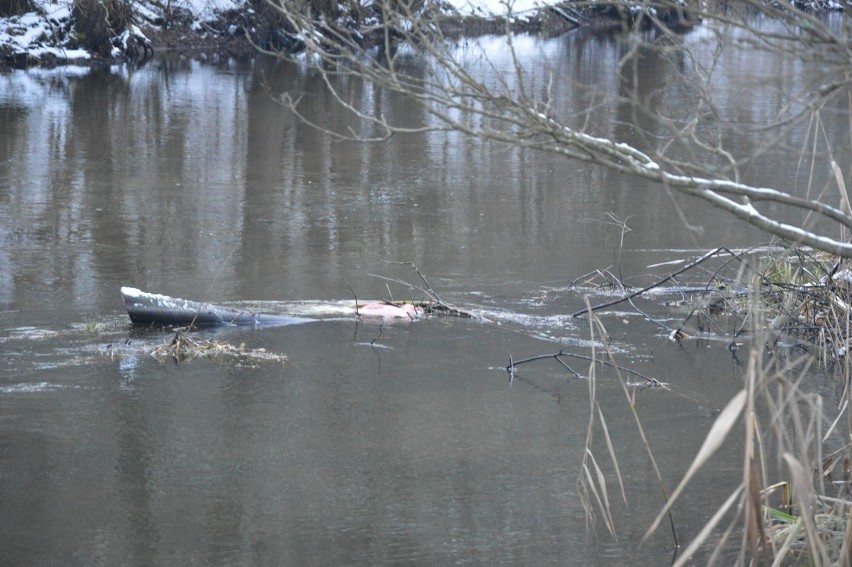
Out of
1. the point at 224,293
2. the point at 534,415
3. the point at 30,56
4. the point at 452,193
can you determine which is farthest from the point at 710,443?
the point at 30,56

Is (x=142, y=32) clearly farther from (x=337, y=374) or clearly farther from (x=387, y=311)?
(x=337, y=374)

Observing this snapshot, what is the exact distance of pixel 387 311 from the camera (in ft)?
25.3

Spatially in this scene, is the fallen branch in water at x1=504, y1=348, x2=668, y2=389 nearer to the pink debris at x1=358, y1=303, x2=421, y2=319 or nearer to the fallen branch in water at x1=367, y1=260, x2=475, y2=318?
the fallen branch in water at x1=367, y1=260, x2=475, y2=318

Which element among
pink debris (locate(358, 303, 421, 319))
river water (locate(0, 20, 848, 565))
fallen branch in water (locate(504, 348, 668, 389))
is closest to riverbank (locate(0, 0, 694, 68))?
river water (locate(0, 20, 848, 565))

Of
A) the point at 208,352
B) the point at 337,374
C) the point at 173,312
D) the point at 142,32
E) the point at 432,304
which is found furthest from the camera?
the point at 142,32

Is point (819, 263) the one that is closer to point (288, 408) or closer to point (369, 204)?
point (288, 408)

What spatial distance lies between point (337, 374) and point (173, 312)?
52.0 inches

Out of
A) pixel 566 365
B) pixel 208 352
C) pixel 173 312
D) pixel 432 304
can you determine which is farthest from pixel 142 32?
pixel 566 365

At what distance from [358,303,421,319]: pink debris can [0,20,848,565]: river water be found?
14cm

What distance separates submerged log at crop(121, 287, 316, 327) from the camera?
23.8 feet

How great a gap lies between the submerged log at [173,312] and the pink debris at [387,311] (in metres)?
0.65

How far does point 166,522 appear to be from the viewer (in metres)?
4.66

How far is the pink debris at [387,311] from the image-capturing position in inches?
304

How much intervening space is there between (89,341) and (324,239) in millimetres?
3233
